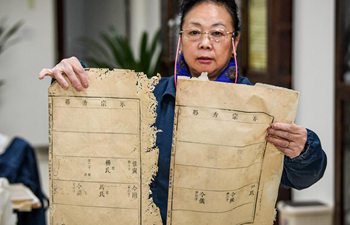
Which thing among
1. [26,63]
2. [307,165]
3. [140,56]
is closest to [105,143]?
[307,165]

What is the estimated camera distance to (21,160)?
2984 mm

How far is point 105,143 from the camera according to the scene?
1.31 metres

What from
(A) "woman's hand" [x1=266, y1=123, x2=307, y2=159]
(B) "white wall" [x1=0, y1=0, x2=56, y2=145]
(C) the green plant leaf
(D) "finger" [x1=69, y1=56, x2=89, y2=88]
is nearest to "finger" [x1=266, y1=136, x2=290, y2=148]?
(A) "woman's hand" [x1=266, y1=123, x2=307, y2=159]

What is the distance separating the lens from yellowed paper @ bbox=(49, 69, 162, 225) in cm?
131

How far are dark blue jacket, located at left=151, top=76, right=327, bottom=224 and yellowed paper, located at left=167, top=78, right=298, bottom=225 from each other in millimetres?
68

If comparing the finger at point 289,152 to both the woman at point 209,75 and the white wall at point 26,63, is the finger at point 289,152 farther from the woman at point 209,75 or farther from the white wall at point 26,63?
the white wall at point 26,63

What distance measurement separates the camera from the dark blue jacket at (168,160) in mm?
1314

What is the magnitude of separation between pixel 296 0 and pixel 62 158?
230cm

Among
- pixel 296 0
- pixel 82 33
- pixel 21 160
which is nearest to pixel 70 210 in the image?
pixel 21 160

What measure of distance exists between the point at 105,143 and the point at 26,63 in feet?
15.4

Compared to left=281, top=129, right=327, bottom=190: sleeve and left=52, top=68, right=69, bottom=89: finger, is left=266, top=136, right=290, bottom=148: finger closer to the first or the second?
left=281, top=129, right=327, bottom=190: sleeve

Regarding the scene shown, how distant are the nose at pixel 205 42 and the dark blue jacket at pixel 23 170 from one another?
164cm

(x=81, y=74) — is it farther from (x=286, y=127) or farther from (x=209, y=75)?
(x=286, y=127)

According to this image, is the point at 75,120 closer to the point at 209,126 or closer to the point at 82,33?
the point at 209,126
